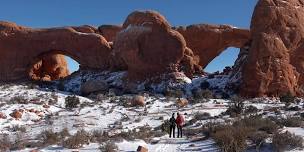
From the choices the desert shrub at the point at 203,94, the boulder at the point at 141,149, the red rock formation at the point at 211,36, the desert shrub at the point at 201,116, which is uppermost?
the red rock formation at the point at 211,36

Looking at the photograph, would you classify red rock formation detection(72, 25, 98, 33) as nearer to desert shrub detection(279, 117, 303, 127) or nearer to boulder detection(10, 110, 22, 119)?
boulder detection(10, 110, 22, 119)

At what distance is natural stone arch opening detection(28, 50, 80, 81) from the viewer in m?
37.3

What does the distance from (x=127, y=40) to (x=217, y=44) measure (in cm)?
980

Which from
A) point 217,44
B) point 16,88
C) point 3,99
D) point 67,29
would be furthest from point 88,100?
point 217,44

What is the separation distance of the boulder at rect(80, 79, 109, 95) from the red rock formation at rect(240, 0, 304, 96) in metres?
10.1

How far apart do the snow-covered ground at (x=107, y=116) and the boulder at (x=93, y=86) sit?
3287 mm

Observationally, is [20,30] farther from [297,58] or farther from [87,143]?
[87,143]

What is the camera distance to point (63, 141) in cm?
1333

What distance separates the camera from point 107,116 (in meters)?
21.5

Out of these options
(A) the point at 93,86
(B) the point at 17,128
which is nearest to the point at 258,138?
(B) the point at 17,128

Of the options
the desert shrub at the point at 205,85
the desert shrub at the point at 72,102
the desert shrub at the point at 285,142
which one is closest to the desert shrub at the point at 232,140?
the desert shrub at the point at 285,142

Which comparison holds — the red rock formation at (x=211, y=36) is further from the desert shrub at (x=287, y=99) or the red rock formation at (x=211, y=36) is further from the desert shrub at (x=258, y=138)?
the desert shrub at (x=258, y=138)

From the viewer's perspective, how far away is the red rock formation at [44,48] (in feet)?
119

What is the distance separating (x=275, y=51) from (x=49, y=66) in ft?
75.2
